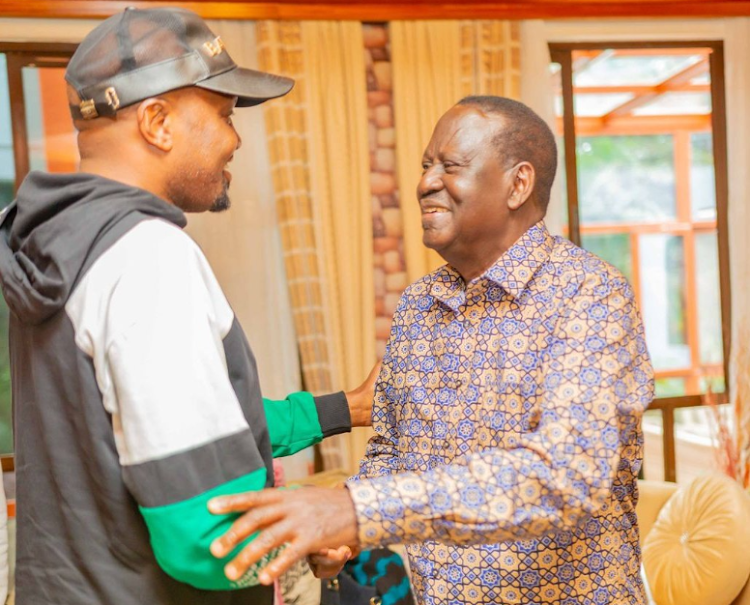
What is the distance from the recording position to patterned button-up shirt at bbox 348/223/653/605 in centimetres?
113

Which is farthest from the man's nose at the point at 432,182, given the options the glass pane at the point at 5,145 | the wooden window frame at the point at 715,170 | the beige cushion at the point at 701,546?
the wooden window frame at the point at 715,170

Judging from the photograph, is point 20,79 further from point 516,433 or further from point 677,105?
point 677,105

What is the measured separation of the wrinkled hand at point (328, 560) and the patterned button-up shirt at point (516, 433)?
0.12 meters

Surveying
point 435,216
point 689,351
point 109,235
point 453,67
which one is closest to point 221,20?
point 453,67

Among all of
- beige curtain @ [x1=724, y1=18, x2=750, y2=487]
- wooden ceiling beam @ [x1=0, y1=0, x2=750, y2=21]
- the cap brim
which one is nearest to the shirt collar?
the cap brim

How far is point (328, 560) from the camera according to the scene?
133 cm

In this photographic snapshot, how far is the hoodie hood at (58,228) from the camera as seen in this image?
1.00 meters

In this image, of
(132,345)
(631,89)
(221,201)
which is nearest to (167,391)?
(132,345)

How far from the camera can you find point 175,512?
967mm

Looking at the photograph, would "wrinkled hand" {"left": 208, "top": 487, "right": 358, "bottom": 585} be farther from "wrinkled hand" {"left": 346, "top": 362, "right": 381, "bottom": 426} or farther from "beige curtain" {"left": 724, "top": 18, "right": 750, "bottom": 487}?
"beige curtain" {"left": 724, "top": 18, "right": 750, "bottom": 487}

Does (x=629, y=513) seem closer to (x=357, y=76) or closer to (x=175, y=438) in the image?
(x=175, y=438)

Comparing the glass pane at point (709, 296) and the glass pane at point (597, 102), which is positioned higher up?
the glass pane at point (597, 102)

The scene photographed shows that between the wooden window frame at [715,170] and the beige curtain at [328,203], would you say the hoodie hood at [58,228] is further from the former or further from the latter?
the wooden window frame at [715,170]

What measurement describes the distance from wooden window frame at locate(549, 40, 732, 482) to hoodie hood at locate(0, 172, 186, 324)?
3.30 meters
